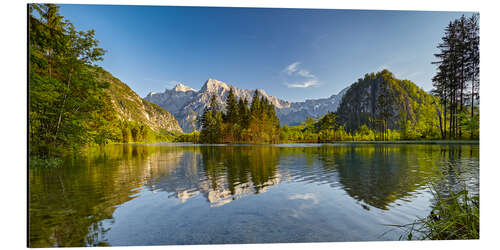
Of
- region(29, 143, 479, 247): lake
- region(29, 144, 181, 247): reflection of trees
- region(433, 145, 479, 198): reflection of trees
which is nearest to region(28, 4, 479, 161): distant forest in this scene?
region(433, 145, 479, 198): reflection of trees

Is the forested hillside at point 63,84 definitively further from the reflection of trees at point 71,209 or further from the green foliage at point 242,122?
the green foliage at point 242,122

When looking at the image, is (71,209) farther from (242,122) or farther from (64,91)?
(242,122)

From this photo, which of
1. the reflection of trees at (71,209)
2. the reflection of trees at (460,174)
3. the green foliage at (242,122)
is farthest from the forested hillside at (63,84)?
the green foliage at (242,122)

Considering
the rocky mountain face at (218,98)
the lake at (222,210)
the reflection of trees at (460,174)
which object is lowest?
the lake at (222,210)

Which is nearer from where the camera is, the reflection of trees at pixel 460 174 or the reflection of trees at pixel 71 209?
the reflection of trees at pixel 71 209

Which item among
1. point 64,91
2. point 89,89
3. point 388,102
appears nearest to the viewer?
point 64,91

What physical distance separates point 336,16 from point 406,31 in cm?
227

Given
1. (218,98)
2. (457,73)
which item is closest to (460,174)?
(457,73)
